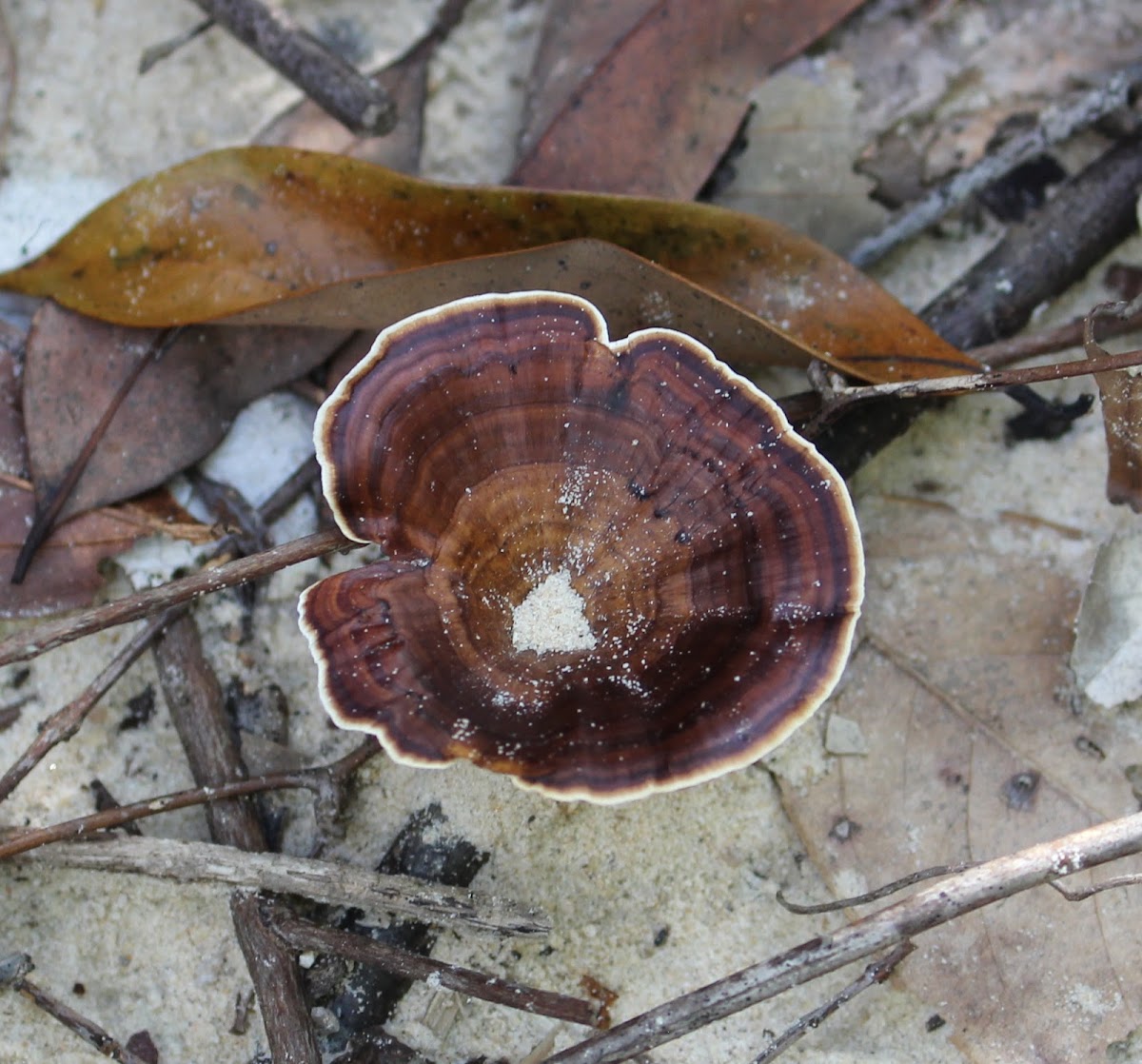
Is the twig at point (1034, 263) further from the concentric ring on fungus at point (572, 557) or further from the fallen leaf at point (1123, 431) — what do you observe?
the concentric ring on fungus at point (572, 557)

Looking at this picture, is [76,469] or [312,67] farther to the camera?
[312,67]

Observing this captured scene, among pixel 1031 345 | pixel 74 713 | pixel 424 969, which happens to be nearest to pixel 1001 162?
pixel 1031 345

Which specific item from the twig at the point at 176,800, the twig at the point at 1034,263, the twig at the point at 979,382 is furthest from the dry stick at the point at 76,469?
the twig at the point at 1034,263

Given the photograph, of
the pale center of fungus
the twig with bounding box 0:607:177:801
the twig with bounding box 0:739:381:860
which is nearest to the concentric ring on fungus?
the pale center of fungus

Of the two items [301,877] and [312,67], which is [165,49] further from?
[301,877]

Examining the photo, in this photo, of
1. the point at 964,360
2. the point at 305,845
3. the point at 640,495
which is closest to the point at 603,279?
the point at 640,495

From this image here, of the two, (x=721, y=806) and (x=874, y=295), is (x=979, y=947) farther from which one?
Result: (x=874, y=295)
